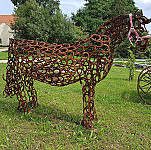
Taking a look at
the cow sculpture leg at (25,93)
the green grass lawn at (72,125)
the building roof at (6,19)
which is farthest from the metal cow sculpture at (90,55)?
the building roof at (6,19)

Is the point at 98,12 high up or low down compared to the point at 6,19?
down

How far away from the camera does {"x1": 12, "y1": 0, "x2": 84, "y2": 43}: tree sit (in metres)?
21.4

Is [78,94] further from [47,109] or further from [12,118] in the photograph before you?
[12,118]

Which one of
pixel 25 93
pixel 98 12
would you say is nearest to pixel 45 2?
pixel 98 12

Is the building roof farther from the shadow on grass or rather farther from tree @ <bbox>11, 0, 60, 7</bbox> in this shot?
the shadow on grass

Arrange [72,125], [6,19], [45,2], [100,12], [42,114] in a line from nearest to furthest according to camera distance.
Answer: [72,125] → [42,114] → [100,12] → [45,2] → [6,19]

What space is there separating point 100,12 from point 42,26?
8.62 m

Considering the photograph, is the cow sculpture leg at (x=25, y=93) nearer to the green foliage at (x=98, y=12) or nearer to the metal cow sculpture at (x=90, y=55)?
the metal cow sculpture at (x=90, y=55)

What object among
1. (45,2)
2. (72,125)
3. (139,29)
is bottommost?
(72,125)

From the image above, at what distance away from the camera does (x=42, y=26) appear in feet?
71.9

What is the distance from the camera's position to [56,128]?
144 inches

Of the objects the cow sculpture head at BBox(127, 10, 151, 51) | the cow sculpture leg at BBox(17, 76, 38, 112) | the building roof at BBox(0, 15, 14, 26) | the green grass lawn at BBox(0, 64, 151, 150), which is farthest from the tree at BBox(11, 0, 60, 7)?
the cow sculpture head at BBox(127, 10, 151, 51)

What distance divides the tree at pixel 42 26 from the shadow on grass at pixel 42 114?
17.6m

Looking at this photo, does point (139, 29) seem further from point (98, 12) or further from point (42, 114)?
point (98, 12)
